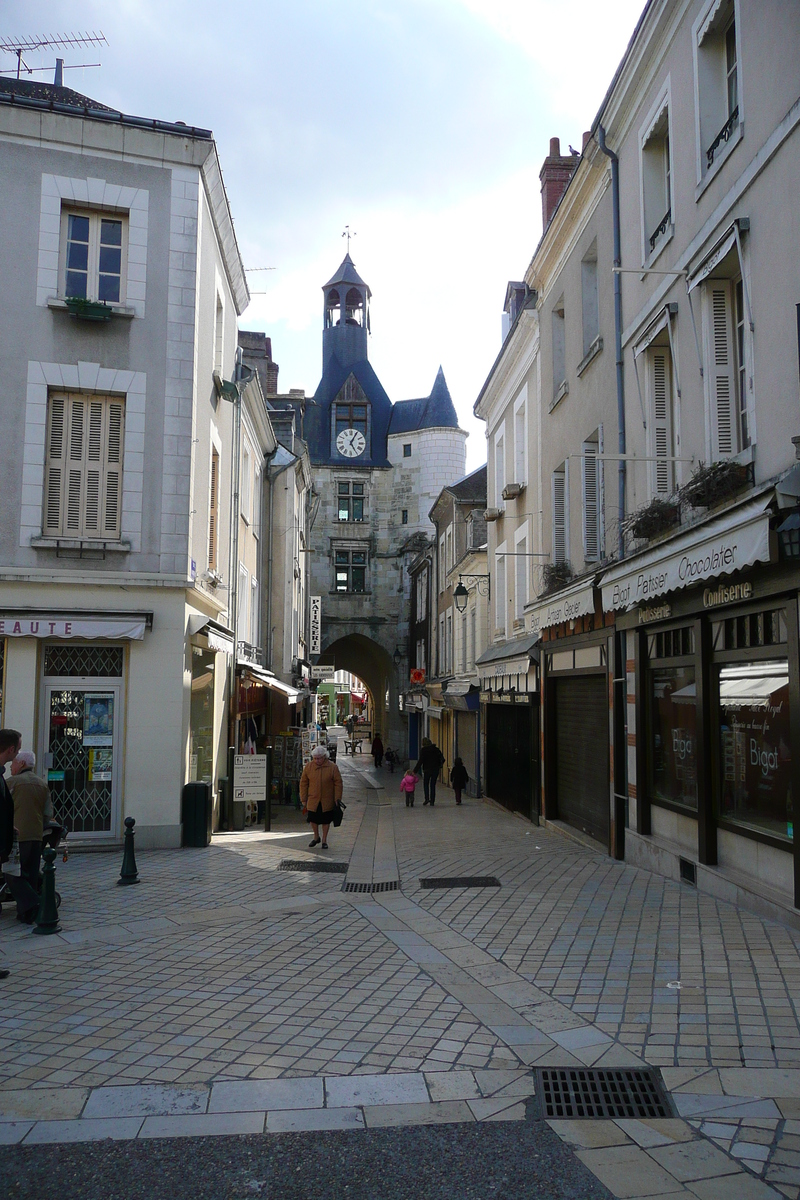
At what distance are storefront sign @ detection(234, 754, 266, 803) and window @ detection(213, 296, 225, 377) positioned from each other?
596 cm

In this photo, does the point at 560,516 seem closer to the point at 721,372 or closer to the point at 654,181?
the point at 654,181

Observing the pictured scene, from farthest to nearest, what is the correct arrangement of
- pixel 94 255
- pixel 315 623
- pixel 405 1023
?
pixel 315 623 → pixel 94 255 → pixel 405 1023

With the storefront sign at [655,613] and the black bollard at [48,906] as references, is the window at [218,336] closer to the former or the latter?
the storefront sign at [655,613]

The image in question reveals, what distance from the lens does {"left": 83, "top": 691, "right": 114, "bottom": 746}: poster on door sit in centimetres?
1165

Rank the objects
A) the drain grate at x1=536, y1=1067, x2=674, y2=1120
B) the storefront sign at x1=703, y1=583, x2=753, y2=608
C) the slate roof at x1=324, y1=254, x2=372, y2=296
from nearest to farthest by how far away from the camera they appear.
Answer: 1. the drain grate at x1=536, y1=1067, x2=674, y2=1120
2. the storefront sign at x1=703, y1=583, x2=753, y2=608
3. the slate roof at x1=324, y1=254, x2=372, y2=296

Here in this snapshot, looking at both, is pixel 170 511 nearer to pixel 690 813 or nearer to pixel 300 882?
pixel 300 882

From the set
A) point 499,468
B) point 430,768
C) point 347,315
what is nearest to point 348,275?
point 347,315

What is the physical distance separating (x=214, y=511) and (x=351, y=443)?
31.2 m

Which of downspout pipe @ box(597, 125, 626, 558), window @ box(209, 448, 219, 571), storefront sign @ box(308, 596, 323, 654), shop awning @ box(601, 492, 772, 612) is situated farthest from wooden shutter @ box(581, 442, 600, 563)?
storefront sign @ box(308, 596, 323, 654)

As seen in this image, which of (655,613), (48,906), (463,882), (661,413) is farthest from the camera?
(661,413)

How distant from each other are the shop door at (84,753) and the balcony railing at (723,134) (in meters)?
8.97

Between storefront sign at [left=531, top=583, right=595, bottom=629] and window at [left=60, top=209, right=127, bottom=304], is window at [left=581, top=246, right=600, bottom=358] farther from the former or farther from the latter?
window at [left=60, top=209, right=127, bottom=304]

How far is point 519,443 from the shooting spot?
18.8 m

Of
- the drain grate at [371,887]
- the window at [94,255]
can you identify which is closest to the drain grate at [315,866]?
the drain grate at [371,887]
